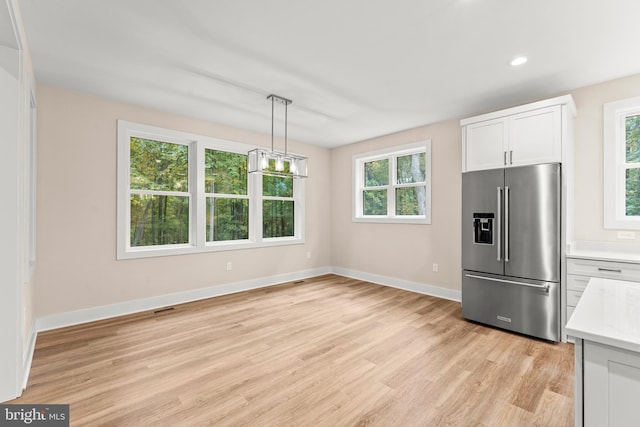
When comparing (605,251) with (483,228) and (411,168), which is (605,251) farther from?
(411,168)

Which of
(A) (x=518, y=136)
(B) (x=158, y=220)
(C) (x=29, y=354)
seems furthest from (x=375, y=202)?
(C) (x=29, y=354)

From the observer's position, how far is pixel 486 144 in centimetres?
348

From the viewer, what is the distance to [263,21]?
2156 mm

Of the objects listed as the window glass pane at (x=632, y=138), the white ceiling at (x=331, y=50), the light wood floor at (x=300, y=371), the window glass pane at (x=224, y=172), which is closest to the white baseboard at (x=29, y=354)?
the light wood floor at (x=300, y=371)

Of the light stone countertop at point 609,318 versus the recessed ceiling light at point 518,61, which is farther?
the recessed ceiling light at point 518,61

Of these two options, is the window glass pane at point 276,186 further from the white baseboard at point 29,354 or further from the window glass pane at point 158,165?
the white baseboard at point 29,354

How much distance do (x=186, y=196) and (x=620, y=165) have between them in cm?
531

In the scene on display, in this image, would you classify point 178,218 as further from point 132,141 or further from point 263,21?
point 263,21

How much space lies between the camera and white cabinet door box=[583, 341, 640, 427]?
986 mm

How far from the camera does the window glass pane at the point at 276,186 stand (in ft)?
17.3

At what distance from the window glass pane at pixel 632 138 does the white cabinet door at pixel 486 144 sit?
3.73 feet

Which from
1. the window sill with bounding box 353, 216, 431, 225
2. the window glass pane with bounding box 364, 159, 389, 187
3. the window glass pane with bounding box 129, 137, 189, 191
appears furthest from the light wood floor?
the window glass pane with bounding box 364, 159, 389, 187

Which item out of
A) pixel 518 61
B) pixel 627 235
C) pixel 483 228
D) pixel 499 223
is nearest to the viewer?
pixel 518 61

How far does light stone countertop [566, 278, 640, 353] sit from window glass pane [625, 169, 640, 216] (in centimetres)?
205
